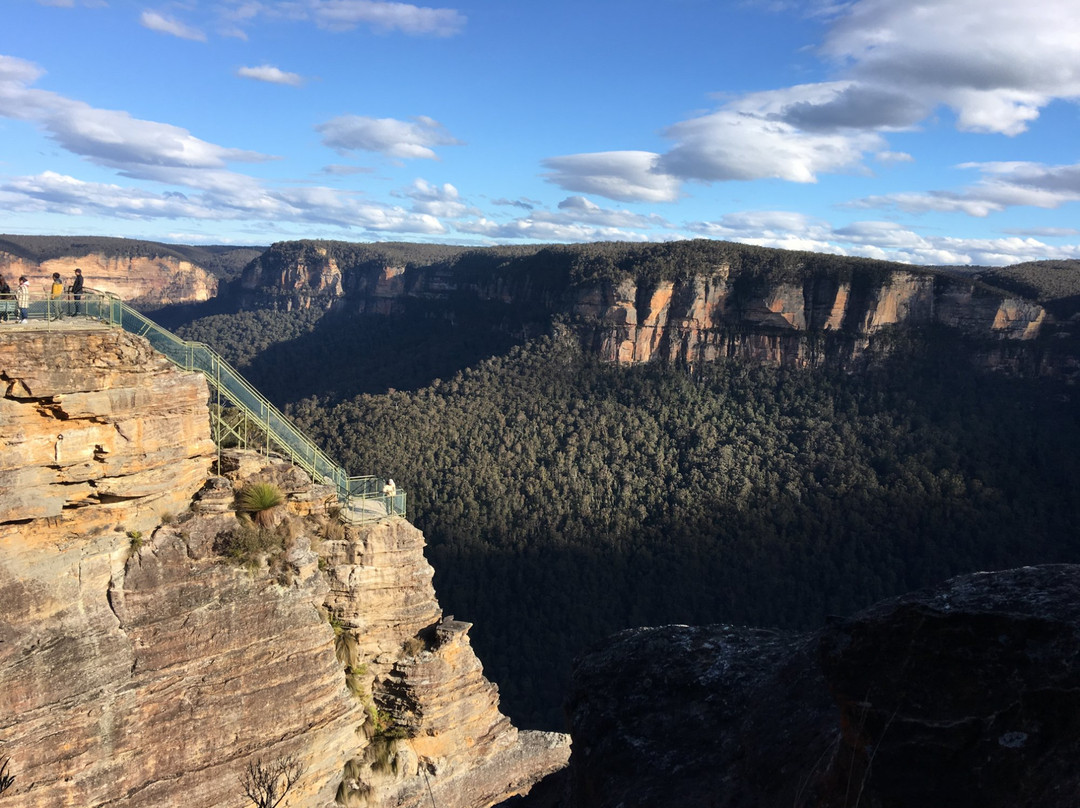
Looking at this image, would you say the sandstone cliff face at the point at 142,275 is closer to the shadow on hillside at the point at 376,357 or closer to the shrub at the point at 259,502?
the shadow on hillside at the point at 376,357

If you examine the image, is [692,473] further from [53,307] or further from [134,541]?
[53,307]

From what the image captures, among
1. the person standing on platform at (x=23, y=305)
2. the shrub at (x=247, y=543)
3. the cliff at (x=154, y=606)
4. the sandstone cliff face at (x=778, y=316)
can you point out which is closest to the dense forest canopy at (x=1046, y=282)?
the sandstone cliff face at (x=778, y=316)

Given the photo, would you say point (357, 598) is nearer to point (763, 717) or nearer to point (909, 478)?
point (763, 717)

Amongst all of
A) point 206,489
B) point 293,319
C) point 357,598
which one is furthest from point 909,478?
point 293,319

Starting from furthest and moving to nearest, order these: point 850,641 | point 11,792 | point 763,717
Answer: point 11,792, point 763,717, point 850,641

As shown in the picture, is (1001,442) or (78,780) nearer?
(78,780)

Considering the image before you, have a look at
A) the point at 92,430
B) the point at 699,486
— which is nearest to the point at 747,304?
the point at 699,486

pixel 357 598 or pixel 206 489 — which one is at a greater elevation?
pixel 206 489

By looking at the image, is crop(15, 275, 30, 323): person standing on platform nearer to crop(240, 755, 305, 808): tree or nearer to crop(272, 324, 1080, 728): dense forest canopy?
crop(240, 755, 305, 808): tree
